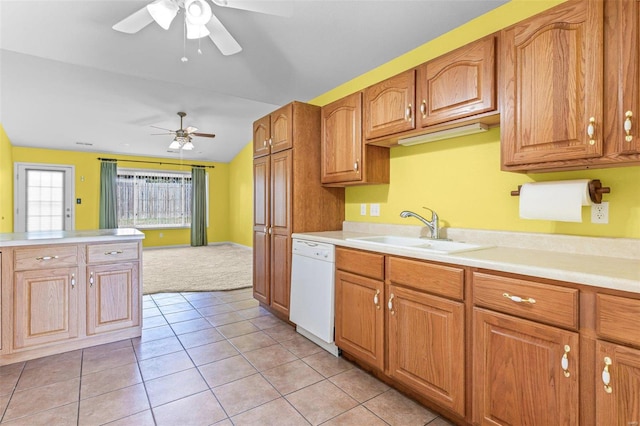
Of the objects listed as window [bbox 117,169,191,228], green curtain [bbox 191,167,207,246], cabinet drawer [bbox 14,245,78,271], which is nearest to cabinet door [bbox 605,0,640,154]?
cabinet drawer [bbox 14,245,78,271]

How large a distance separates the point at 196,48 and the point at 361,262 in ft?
7.59

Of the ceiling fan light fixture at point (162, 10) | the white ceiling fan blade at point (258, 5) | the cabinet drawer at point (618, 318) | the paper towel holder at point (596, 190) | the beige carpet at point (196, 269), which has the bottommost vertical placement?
the beige carpet at point (196, 269)

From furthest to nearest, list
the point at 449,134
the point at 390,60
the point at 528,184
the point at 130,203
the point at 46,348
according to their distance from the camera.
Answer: the point at 130,203
the point at 390,60
the point at 46,348
the point at 449,134
the point at 528,184

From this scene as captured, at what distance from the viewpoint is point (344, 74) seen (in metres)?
3.11

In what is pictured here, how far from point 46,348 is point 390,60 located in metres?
3.60

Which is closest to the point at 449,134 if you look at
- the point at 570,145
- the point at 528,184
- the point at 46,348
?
the point at 528,184

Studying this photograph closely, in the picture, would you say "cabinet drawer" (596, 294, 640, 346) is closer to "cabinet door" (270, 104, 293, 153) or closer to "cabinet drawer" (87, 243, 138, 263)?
"cabinet door" (270, 104, 293, 153)

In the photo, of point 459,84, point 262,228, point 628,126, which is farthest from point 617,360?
point 262,228

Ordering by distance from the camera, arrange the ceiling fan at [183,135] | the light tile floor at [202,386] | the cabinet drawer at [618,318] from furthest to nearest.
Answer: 1. the ceiling fan at [183,135]
2. the light tile floor at [202,386]
3. the cabinet drawer at [618,318]

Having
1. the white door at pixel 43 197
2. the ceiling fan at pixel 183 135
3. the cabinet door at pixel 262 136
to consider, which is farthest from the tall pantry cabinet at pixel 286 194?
the white door at pixel 43 197

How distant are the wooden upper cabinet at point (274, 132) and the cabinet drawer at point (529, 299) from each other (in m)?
2.07

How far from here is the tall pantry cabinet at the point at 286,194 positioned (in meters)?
2.95

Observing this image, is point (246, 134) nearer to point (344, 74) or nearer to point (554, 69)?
point (344, 74)

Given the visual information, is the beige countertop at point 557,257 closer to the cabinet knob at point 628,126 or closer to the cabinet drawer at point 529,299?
the cabinet drawer at point 529,299
